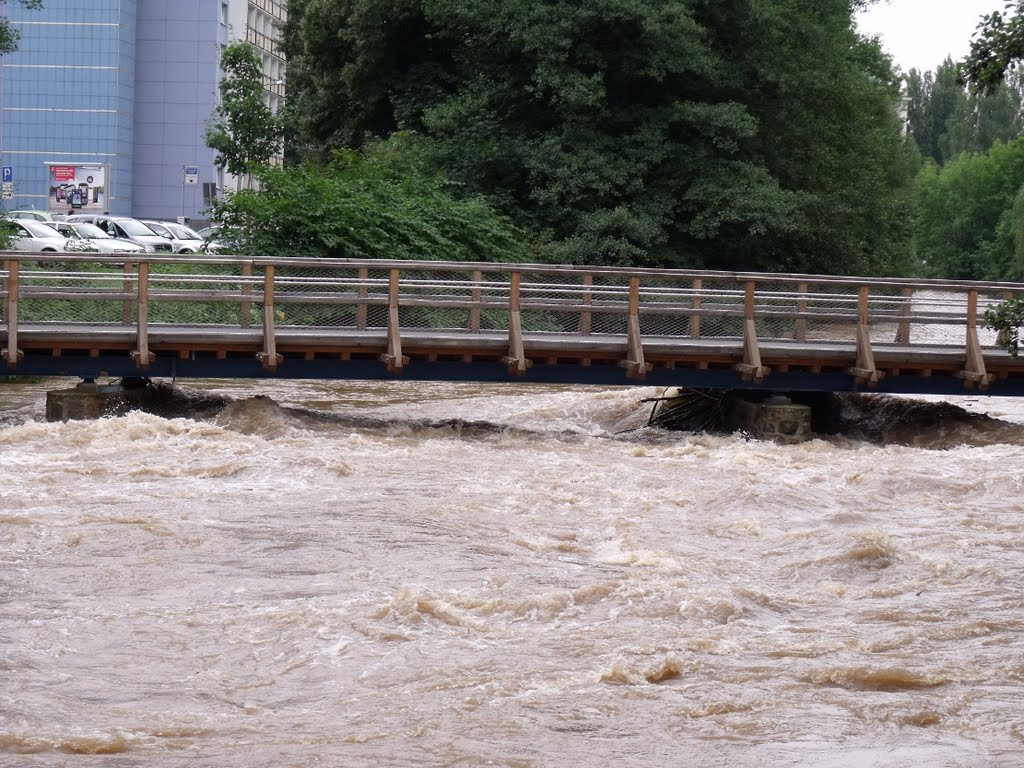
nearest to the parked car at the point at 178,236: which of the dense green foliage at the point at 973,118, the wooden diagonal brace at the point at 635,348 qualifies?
the wooden diagonal brace at the point at 635,348

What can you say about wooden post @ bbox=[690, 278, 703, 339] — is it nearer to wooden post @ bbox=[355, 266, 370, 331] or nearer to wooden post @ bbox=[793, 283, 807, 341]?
wooden post @ bbox=[793, 283, 807, 341]

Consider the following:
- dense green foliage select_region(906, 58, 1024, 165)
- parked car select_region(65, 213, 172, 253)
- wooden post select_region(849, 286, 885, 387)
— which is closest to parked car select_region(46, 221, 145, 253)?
parked car select_region(65, 213, 172, 253)

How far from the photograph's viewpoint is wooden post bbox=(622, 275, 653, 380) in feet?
63.6

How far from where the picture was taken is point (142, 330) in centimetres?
1873

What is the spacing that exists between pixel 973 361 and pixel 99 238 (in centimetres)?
2740

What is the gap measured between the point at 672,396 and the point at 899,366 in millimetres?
3555

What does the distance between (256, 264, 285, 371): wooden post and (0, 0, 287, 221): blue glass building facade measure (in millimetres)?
41963

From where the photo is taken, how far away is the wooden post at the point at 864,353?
19672mm

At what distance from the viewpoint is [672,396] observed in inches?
880

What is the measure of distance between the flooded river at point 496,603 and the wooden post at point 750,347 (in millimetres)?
1593

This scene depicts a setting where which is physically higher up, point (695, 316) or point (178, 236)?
point (178, 236)

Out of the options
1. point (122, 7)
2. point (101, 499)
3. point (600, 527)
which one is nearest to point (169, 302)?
point (101, 499)

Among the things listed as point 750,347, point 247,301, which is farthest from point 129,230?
point 750,347

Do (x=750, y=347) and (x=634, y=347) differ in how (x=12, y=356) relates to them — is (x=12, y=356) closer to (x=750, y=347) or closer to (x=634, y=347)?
(x=634, y=347)
